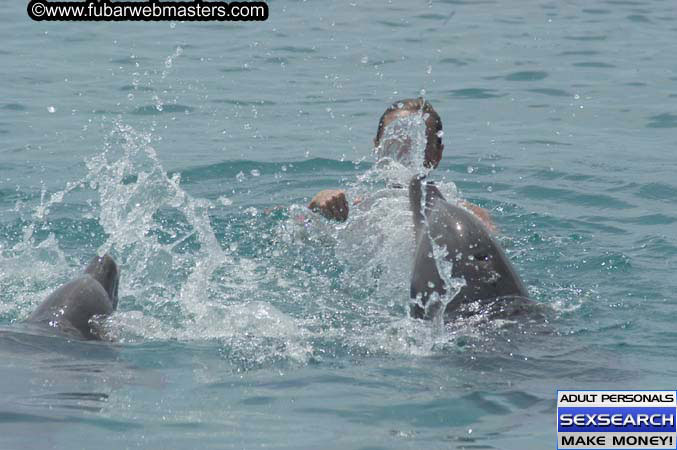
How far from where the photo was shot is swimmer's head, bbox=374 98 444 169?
8.42 m

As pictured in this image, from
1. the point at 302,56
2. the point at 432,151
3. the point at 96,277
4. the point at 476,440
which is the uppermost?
the point at 302,56

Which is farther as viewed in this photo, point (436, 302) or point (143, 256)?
point (143, 256)

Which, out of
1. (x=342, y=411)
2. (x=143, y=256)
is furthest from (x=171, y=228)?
(x=342, y=411)

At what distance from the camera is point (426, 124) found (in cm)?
855

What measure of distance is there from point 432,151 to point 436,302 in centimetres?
264

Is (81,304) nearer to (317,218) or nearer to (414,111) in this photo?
(317,218)

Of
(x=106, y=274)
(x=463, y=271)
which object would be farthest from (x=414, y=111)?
(x=106, y=274)

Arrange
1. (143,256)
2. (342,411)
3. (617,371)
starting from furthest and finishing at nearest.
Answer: (143,256), (617,371), (342,411)

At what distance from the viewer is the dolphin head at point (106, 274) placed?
646 centimetres

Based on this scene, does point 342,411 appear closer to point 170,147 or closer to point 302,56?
point 170,147

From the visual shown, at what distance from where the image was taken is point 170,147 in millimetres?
11133

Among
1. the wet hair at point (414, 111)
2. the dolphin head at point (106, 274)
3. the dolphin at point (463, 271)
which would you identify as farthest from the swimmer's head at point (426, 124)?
the dolphin head at point (106, 274)

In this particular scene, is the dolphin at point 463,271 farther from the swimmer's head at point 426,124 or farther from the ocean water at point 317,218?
the swimmer's head at point 426,124

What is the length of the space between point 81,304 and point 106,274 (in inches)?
15.8
